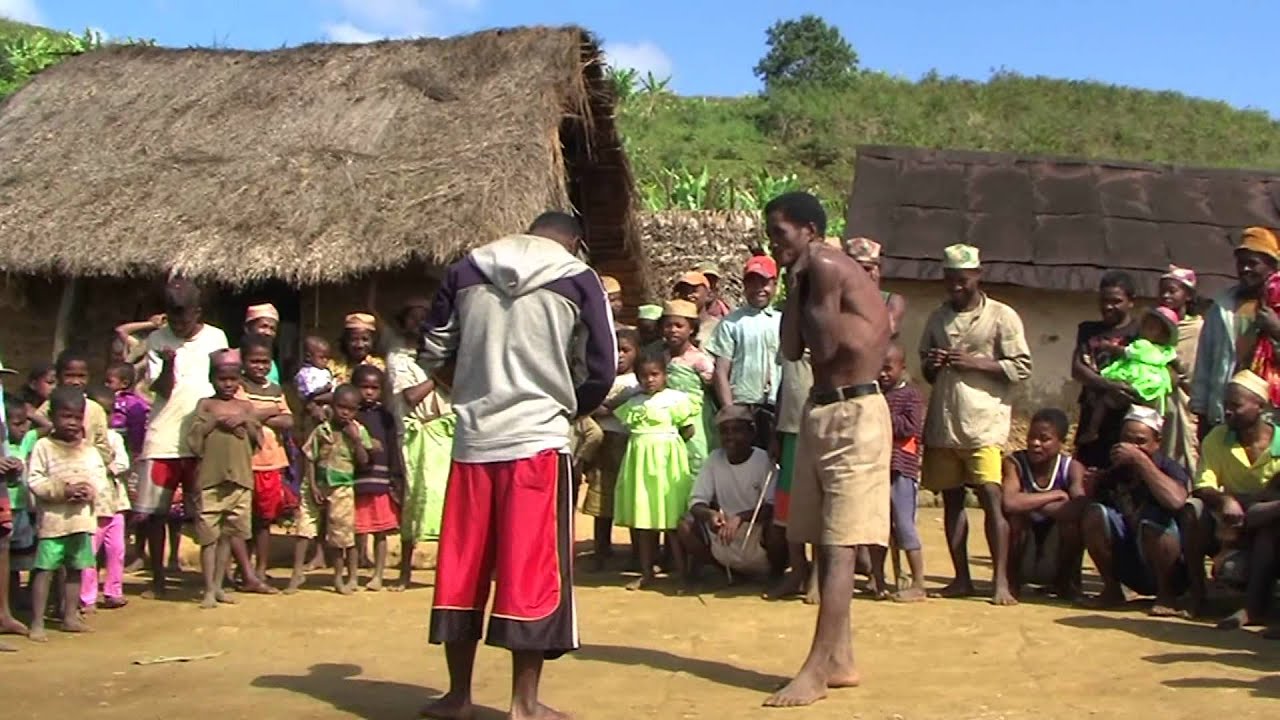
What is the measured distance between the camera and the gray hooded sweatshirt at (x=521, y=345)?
5250 millimetres

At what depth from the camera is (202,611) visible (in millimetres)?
7828

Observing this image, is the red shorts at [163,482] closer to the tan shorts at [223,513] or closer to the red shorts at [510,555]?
the tan shorts at [223,513]

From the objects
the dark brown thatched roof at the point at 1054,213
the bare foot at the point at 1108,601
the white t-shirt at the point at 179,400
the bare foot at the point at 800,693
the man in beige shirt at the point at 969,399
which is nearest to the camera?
the bare foot at the point at 800,693

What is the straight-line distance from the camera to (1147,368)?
7859 mm

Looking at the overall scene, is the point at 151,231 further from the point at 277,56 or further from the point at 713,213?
the point at 713,213

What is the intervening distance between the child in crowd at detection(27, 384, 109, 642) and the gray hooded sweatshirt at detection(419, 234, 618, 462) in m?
2.64

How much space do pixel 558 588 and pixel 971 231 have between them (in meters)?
7.40

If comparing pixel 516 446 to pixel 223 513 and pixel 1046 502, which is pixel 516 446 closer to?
pixel 223 513

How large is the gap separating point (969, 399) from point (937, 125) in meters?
28.9

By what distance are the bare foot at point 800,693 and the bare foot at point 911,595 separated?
2.24 meters

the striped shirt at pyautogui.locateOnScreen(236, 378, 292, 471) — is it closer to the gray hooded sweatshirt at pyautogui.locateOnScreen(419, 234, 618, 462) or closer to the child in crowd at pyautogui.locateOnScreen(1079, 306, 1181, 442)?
the gray hooded sweatshirt at pyautogui.locateOnScreen(419, 234, 618, 462)

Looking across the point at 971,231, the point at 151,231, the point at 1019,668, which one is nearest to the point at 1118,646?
the point at 1019,668

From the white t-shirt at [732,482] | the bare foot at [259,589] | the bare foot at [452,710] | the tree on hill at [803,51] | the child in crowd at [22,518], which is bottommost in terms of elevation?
the bare foot at [452,710]

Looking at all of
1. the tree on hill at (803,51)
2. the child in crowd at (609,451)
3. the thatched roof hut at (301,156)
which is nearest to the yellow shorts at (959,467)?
the child in crowd at (609,451)
